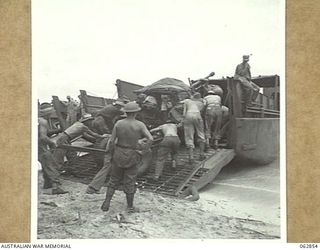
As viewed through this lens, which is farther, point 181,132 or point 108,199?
point 181,132

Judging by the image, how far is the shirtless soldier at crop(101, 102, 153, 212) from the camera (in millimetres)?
2672

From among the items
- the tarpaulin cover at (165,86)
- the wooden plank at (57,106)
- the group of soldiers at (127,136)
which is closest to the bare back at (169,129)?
the group of soldiers at (127,136)

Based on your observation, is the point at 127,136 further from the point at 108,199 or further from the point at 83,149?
the point at 108,199

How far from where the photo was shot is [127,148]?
269 centimetres

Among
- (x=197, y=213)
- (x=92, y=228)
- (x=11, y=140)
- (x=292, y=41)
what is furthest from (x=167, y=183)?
(x=292, y=41)

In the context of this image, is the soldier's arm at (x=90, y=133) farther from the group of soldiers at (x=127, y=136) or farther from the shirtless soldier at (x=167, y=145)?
the shirtless soldier at (x=167, y=145)

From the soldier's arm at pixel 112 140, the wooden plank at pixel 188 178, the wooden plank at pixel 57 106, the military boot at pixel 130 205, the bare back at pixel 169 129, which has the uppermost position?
the wooden plank at pixel 57 106

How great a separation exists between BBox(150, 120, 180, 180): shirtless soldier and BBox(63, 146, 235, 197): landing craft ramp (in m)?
0.03

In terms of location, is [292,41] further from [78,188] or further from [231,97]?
[78,188]

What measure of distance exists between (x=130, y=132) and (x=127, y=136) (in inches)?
1.2

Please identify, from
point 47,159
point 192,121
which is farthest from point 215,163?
point 47,159

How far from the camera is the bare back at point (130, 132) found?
268cm

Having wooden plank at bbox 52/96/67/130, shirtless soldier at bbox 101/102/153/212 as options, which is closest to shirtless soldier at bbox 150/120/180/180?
shirtless soldier at bbox 101/102/153/212

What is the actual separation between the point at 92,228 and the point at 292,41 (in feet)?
5.45
